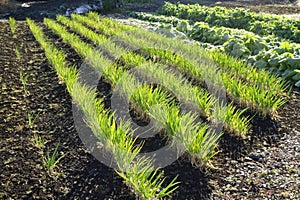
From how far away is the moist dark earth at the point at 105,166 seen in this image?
206 cm

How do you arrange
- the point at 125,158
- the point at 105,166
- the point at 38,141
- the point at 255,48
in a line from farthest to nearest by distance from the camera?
the point at 255,48, the point at 38,141, the point at 105,166, the point at 125,158

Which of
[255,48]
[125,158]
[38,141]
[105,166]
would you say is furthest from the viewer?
[255,48]

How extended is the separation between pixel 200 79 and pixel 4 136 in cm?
207

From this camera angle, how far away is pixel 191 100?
290cm

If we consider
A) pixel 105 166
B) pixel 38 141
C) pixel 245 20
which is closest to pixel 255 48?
pixel 245 20

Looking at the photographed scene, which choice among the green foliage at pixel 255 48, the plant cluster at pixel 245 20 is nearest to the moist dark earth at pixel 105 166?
the green foliage at pixel 255 48

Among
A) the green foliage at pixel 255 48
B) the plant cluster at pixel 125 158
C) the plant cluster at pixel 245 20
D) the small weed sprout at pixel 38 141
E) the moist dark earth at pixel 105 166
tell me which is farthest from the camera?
the plant cluster at pixel 245 20

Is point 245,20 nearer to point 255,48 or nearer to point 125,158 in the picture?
point 255,48

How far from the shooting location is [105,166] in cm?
229

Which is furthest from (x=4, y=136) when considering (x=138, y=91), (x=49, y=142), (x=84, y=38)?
(x=84, y=38)

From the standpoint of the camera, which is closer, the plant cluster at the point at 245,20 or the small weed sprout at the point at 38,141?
the small weed sprout at the point at 38,141

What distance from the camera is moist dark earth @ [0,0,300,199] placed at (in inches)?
81.0

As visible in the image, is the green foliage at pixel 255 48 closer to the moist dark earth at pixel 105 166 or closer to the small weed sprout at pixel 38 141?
the moist dark earth at pixel 105 166

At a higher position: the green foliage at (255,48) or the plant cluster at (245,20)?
the green foliage at (255,48)
